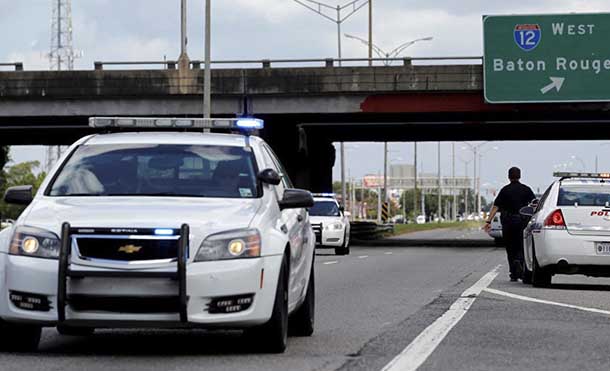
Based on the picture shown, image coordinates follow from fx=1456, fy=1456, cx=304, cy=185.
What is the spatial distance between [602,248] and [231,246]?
10266mm

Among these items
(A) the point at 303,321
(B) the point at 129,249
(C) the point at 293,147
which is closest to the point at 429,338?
(A) the point at 303,321

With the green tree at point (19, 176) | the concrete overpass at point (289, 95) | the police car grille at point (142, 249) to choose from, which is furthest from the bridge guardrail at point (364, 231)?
the green tree at point (19, 176)

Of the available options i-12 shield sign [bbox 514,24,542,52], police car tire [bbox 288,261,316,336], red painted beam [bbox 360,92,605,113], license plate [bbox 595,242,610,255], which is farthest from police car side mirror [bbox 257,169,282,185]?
red painted beam [bbox 360,92,605,113]

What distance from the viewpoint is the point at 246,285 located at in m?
9.74

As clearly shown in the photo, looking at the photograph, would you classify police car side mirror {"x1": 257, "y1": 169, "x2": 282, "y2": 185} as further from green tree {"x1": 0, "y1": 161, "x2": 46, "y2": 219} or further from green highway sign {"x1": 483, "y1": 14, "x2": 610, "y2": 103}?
green tree {"x1": 0, "y1": 161, "x2": 46, "y2": 219}

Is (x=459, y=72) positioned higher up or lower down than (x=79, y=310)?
higher up

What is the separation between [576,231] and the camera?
1916 centimetres

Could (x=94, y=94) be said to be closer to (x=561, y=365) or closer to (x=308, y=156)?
(x=308, y=156)

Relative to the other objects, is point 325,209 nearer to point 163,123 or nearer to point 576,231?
point 576,231

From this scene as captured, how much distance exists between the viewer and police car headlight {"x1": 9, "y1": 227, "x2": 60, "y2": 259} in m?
9.66

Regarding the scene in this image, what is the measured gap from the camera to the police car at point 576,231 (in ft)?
62.5

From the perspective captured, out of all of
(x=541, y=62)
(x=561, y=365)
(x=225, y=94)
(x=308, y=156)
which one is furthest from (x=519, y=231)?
(x=308, y=156)

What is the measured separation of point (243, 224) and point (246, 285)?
1.47ft

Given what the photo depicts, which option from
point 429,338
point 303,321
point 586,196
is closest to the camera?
point 429,338
